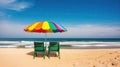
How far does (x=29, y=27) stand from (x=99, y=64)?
444cm

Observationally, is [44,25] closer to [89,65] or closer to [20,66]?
[20,66]

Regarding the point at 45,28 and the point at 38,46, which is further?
the point at 38,46

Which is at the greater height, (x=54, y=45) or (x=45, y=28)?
(x=45, y=28)

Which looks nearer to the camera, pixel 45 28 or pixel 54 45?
pixel 45 28

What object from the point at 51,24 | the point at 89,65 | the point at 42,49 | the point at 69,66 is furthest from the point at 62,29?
the point at 89,65

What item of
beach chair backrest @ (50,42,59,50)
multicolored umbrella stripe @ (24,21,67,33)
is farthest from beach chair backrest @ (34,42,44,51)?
multicolored umbrella stripe @ (24,21,67,33)

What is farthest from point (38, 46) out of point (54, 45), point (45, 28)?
point (45, 28)

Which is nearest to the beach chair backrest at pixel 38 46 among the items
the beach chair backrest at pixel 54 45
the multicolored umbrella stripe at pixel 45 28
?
the beach chair backrest at pixel 54 45

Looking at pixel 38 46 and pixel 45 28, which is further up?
pixel 45 28

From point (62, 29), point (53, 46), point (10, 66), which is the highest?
point (62, 29)

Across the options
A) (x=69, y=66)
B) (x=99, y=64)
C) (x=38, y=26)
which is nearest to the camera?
(x=99, y=64)

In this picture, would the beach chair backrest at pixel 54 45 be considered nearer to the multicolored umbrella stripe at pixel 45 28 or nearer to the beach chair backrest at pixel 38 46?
the beach chair backrest at pixel 38 46

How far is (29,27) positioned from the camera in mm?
9586

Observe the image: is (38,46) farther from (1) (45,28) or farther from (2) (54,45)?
(1) (45,28)
